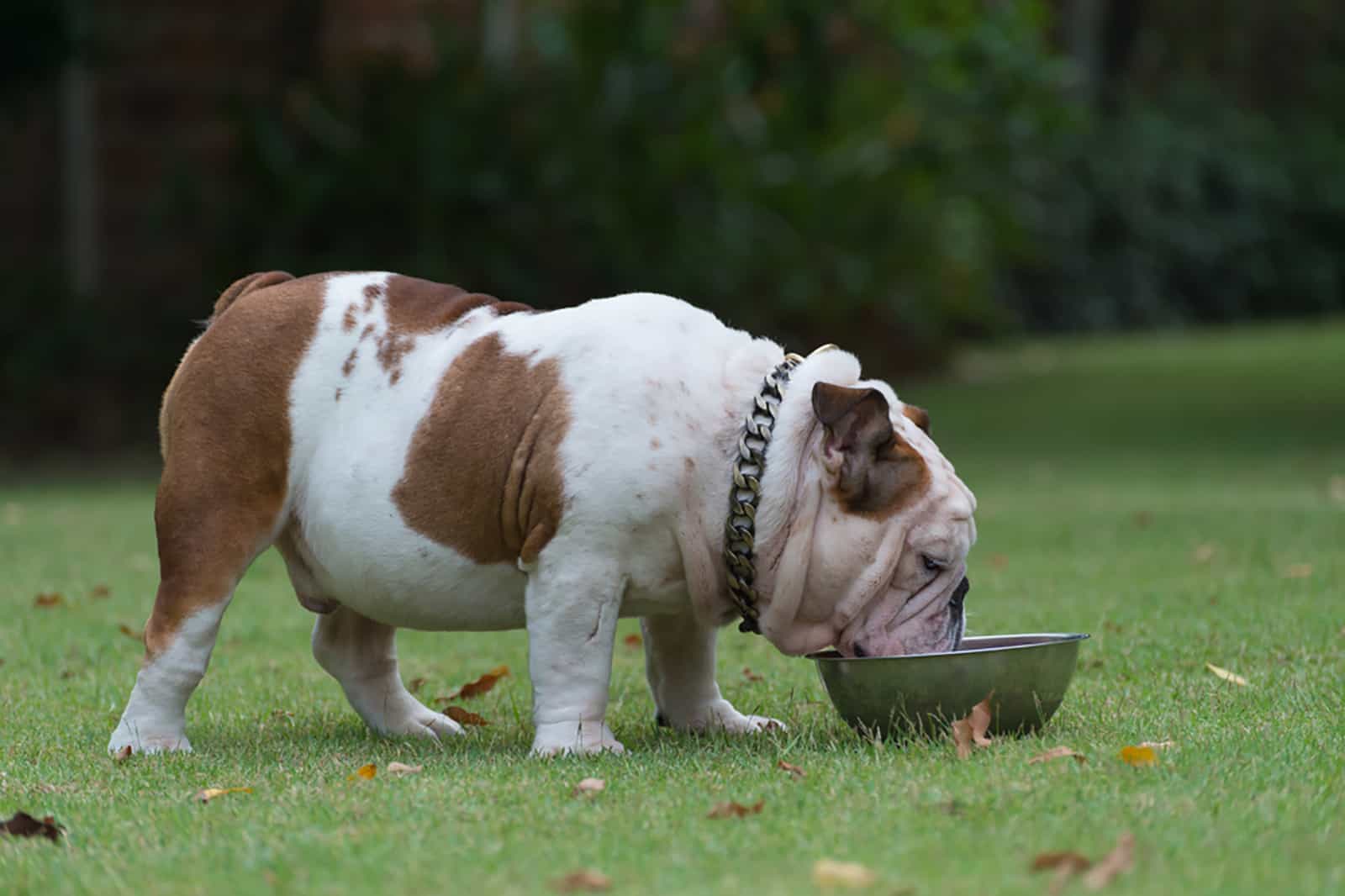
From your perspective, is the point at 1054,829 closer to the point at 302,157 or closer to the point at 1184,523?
the point at 1184,523

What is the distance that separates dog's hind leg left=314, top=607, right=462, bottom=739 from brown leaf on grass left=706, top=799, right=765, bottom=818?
5.94 feet

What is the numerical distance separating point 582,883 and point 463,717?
2.52 metres

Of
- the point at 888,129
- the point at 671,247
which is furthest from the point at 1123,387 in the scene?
the point at 671,247

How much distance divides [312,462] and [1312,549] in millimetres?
6076

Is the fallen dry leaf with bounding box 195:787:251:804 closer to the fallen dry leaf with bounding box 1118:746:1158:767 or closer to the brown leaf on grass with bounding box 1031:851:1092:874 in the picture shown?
the brown leaf on grass with bounding box 1031:851:1092:874

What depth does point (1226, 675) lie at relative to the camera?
5926 millimetres

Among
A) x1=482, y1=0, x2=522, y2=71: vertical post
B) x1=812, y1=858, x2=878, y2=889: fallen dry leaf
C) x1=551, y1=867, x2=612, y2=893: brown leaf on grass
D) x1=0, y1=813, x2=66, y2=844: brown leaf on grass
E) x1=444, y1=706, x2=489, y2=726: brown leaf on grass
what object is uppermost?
x1=482, y1=0, x2=522, y2=71: vertical post

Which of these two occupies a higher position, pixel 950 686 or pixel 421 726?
pixel 950 686

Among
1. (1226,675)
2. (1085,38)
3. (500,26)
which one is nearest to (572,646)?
(1226,675)

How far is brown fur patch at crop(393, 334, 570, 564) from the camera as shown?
5.11 meters

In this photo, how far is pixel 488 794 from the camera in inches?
172

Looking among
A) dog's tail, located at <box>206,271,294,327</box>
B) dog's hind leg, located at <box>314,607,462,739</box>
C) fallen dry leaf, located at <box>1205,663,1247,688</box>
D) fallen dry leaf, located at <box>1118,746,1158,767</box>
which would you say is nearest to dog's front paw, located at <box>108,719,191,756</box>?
dog's hind leg, located at <box>314,607,462,739</box>

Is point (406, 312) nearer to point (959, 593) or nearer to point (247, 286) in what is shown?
point (247, 286)

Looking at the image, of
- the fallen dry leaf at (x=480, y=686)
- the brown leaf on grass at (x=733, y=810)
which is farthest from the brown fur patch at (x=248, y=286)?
the brown leaf on grass at (x=733, y=810)
